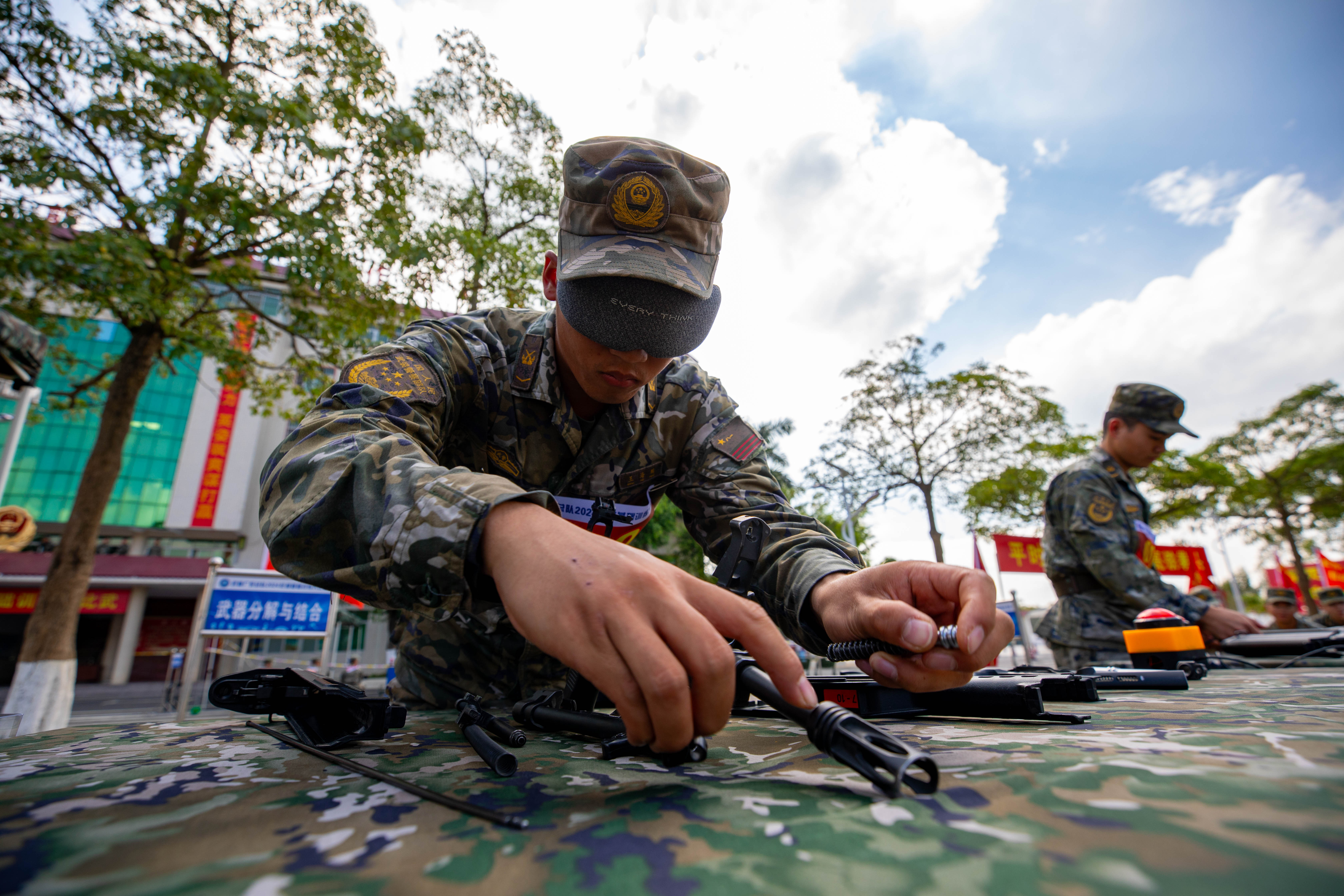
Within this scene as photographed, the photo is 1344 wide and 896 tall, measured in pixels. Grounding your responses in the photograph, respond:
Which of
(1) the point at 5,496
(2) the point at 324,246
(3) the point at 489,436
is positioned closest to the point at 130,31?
(2) the point at 324,246

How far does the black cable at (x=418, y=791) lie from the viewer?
1.85 feet

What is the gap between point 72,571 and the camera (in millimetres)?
5535

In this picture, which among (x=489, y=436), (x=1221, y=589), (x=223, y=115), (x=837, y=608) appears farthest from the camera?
(x=1221, y=589)

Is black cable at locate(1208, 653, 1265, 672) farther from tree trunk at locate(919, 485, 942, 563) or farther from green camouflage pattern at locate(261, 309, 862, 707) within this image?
tree trunk at locate(919, 485, 942, 563)

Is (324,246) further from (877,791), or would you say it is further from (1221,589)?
(1221,589)

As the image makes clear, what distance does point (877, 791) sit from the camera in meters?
0.62

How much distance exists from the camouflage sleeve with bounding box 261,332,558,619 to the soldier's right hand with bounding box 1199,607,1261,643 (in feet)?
11.7

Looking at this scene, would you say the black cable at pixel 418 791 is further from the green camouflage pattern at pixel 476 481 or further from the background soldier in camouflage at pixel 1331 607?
the background soldier in camouflage at pixel 1331 607

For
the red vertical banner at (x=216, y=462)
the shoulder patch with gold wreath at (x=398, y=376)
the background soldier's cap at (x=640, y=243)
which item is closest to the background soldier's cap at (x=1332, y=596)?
the background soldier's cap at (x=640, y=243)

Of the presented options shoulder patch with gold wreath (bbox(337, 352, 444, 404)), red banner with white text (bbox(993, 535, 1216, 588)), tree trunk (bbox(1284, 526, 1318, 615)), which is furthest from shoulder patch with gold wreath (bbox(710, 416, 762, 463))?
tree trunk (bbox(1284, 526, 1318, 615))

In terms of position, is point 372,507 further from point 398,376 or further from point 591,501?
point 591,501

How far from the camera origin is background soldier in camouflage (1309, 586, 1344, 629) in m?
6.41

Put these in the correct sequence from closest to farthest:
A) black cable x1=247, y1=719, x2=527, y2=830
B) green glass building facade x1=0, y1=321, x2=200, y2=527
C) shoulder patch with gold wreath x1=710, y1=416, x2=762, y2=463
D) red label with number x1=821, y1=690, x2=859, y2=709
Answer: black cable x1=247, y1=719, x2=527, y2=830
red label with number x1=821, y1=690, x2=859, y2=709
shoulder patch with gold wreath x1=710, y1=416, x2=762, y2=463
green glass building facade x1=0, y1=321, x2=200, y2=527

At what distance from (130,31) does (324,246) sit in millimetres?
2438
